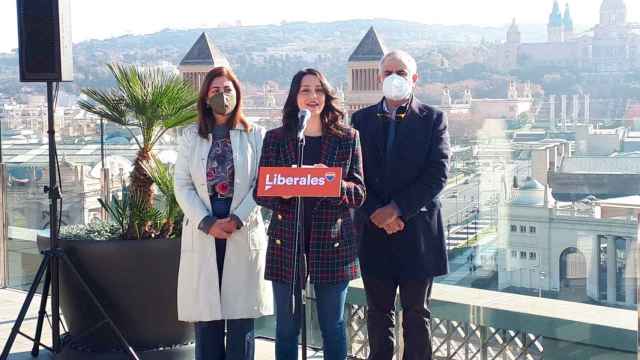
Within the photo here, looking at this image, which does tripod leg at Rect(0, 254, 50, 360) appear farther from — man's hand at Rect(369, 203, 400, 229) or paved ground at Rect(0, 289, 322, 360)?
man's hand at Rect(369, 203, 400, 229)

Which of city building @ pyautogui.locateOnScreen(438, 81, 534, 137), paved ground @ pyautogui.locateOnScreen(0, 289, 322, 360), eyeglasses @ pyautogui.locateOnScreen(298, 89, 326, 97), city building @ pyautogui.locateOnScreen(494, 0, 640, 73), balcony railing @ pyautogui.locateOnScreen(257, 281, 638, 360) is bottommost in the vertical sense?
paved ground @ pyautogui.locateOnScreen(0, 289, 322, 360)

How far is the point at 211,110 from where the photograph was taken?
12.2ft

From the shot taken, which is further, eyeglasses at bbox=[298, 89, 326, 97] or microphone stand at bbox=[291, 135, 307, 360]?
eyeglasses at bbox=[298, 89, 326, 97]

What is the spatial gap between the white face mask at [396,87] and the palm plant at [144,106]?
51.1 inches

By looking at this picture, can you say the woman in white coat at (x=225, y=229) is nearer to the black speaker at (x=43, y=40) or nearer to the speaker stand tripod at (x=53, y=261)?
the speaker stand tripod at (x=53, y=261)

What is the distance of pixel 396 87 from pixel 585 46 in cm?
160

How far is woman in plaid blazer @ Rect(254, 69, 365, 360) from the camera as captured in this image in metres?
3.33

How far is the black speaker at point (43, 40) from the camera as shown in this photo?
424 cm

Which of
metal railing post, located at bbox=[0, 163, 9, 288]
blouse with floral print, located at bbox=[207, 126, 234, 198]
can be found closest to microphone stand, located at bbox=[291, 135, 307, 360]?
blouse with floral print, located at bbox=[207, 126, 234, 198]

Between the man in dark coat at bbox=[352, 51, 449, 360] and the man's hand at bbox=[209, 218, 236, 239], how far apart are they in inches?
19.7

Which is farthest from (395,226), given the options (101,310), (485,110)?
(101,310)

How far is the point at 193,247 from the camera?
3654 mm

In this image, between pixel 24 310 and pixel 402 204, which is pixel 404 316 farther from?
pixel 24 310

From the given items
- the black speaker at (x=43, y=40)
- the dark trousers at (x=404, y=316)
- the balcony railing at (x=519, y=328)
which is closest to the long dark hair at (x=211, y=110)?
the dark trousers at (x=404, y=316)
